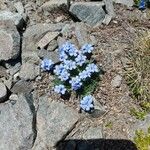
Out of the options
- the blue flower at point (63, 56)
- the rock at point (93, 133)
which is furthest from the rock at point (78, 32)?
the rock at point (93, 133)

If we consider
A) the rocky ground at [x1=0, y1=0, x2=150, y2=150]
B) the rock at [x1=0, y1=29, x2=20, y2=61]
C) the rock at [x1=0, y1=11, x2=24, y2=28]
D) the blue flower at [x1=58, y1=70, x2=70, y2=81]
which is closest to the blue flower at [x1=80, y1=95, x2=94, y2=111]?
the rocky ground at [x1=0, y1=0, x2=150, y2=150]

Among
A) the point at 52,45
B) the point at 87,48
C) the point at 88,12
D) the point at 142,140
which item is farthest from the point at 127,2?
the point at 142,140

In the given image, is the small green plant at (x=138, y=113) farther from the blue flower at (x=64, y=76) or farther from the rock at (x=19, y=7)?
the rock at (x=19, y=7)

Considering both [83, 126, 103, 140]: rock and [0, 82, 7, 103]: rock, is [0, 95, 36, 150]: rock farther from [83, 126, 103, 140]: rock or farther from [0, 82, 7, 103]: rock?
[83, 126, 103, 140]: rock

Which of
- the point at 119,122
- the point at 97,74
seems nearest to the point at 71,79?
the point at 97,74

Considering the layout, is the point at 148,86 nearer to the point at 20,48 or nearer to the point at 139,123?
the point at 139,123

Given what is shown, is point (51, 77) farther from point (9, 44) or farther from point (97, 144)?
point (97, 144)

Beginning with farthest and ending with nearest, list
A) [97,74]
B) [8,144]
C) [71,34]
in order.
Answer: [71,34], [97,74], [8,144]
